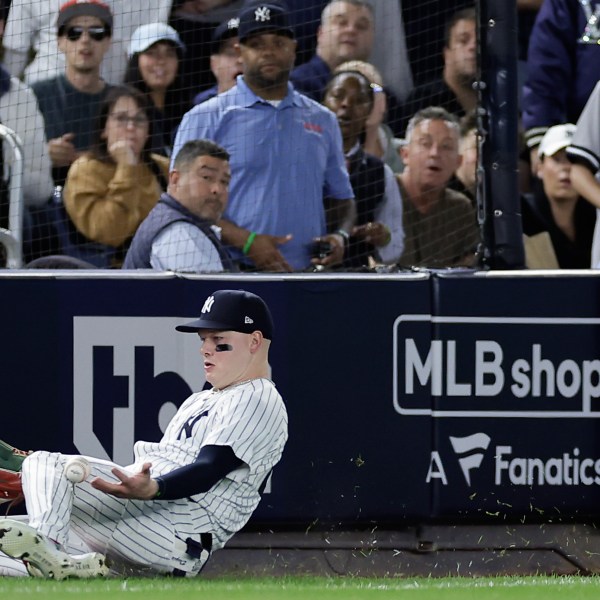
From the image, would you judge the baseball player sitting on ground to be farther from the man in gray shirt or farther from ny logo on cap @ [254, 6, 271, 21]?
ny logo on cap @ [254, 6, 271, 21]

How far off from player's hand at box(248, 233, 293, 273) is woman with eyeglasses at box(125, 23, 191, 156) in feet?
3.01

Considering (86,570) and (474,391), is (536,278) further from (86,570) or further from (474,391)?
(86,570)

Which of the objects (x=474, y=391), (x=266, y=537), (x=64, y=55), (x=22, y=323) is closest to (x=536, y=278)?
(x=474, y=391)

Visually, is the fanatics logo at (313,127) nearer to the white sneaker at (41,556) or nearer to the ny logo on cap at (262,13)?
the ny logo on cap at (262,13)

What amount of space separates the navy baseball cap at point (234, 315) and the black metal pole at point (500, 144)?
142 cm

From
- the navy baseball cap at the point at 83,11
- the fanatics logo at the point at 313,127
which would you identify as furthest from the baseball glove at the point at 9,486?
the navy baseball cap at the point at 83,11

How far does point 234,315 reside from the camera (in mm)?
4637

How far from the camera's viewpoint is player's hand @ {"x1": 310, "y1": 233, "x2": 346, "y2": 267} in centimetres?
623

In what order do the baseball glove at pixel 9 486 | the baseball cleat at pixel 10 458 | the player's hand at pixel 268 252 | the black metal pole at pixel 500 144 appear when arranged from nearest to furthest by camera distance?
the baseball glove at pixel 9 486
the baseball cleat at pixel 10 458
the black metal pole at pixel 500 144
the player's hand at pixel 268 252

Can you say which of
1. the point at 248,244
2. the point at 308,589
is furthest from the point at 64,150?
the point at 308,589

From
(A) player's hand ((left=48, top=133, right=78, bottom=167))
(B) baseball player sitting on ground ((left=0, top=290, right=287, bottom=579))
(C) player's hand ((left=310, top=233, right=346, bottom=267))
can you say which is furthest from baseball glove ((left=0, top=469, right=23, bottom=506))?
(A) player's hand ((left=48, top=133, right=78, bottom=167))

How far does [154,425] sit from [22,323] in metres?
0.75

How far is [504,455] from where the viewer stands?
5.46m

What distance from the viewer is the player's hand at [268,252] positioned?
6145mm
